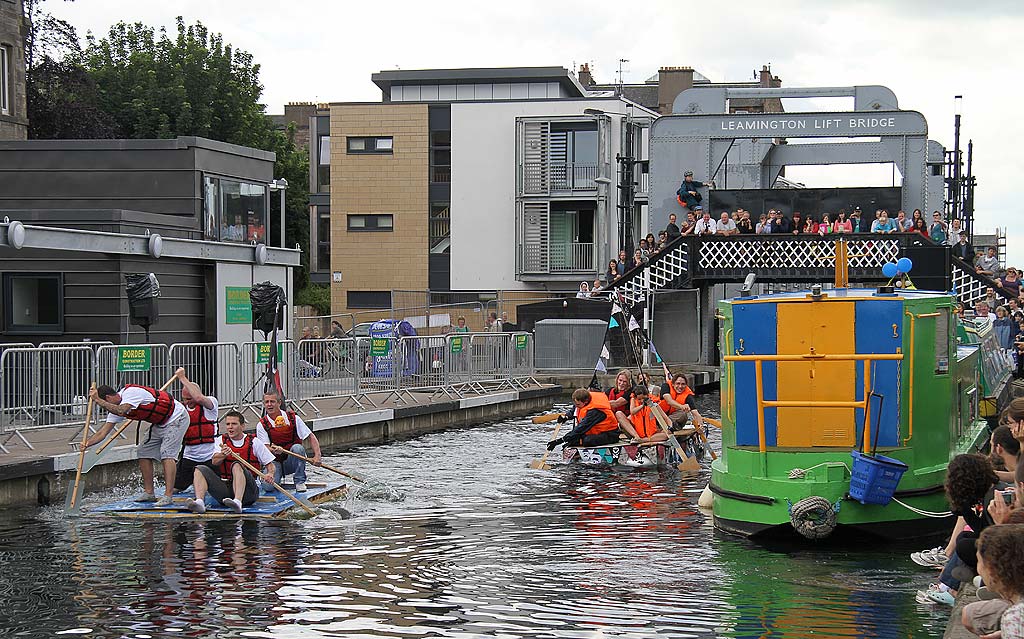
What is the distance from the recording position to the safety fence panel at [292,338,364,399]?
26.5 m

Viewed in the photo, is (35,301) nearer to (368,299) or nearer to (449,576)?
(449,576)

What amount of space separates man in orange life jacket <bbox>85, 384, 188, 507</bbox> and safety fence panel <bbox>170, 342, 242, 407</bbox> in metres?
5.12

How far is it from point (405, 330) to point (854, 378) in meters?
26.6

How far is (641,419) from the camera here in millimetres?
22516

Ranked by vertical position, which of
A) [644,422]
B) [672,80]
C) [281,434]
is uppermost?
[672,80]

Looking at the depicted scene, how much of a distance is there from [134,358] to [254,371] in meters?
3.52

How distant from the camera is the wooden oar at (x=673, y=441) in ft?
70.9

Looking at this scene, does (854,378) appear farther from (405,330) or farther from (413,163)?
(413,163)

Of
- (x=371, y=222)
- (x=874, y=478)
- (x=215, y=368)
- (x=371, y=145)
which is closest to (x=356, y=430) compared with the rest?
(x=215, y=368)

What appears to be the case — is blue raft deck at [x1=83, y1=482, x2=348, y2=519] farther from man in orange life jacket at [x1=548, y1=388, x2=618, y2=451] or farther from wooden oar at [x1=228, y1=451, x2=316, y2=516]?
man in orange life jacket at [x1=548, y1=388, x2=618, y2=451]

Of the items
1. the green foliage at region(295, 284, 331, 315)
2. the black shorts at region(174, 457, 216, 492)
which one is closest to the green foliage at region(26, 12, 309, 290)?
the green foliage at region(295, 284, 331, 315)

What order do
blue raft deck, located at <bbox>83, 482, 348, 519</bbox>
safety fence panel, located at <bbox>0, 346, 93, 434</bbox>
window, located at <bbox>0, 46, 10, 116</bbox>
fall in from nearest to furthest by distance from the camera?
blue raft deck, located at <bbox>83, 482, 348, 519</bbox>, safety fence panel, located at <bbox>0, 346, 93, 434</bbox>, window, located at <bbox>0, 46, 10, 116</bbox>

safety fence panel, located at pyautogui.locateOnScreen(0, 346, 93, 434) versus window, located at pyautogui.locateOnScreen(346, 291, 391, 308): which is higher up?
window, located at pyautogui.locateOnScreen(346, 291, 391, 308)

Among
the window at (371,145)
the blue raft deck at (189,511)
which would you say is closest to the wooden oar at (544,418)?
the blue raft deck at (189,511)
